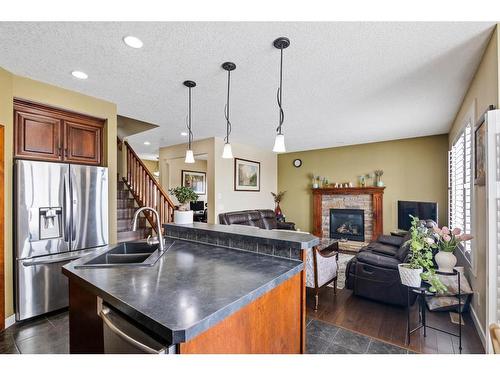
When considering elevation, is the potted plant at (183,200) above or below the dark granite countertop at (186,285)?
above

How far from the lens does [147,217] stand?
408 centimetres

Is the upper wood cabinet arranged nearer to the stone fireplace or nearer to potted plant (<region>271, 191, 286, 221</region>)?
potted plant (<region>271, 191, 286, 221</region>)

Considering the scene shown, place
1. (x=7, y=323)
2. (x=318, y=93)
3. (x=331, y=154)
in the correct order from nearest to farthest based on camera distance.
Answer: (x=7, y=323), (x=318, y=93), (x=331, y=154)

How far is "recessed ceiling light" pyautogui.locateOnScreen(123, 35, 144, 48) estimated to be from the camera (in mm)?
1841

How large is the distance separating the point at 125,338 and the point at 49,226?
236cm

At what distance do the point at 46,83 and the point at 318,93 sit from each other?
3.06 metres

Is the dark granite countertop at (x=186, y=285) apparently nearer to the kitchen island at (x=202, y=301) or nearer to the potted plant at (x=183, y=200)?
the kitchen island at (x=202, y=301)

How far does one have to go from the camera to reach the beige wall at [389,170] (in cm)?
500

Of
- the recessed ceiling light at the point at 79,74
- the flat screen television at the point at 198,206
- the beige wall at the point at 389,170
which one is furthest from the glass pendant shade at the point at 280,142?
the flat screen television at the point at 198,206

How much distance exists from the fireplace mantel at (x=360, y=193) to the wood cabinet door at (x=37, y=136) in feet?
17.8

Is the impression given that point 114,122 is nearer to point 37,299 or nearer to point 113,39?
point 113,39
